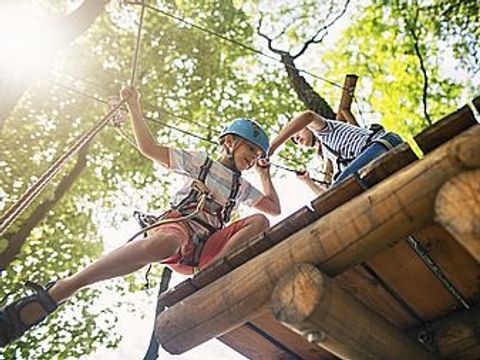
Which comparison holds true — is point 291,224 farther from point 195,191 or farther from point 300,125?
point 300,125

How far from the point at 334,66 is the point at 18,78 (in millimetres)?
8341

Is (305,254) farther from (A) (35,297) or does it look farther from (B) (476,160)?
(A) (35,297)

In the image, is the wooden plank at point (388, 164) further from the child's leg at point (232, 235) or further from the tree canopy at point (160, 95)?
the tree canopy at point (160, 95)

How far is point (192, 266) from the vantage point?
3.78m

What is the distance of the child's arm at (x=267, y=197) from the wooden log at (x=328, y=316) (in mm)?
2098

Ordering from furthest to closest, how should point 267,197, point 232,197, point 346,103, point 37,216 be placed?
1. point 37,216
2. point 346,103
3. point 267,197
4. point 232,197

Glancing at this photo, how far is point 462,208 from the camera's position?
179 centimetres

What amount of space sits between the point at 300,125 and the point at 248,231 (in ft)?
4.15

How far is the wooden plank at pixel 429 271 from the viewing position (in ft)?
7.69

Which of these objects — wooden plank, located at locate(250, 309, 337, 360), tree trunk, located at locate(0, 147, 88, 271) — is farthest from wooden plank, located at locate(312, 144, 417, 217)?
tree trunk, located at locate(0, 147, 88, 271)

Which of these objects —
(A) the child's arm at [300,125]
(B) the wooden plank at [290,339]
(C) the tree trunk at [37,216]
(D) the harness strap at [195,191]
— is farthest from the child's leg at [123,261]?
(C) the tree trunk at [37,216]

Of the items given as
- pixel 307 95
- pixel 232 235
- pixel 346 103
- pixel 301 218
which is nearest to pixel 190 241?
pixel 232 235

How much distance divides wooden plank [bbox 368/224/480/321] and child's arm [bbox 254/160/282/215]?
1.92 meters

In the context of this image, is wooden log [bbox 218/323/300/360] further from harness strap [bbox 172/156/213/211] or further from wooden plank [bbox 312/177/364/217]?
harness strap [bbox 172/156/213/211]
